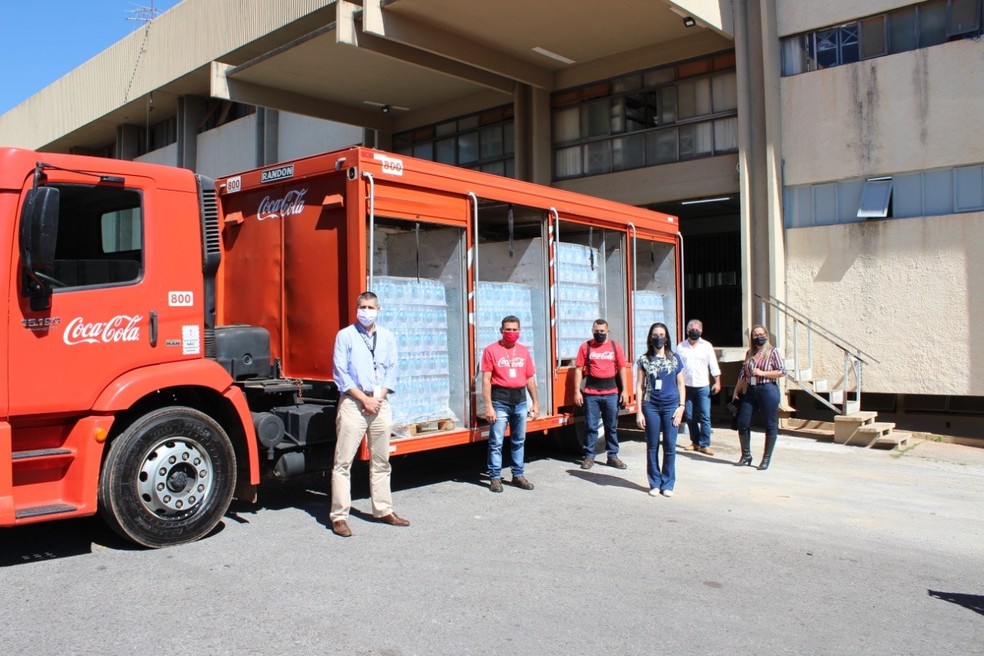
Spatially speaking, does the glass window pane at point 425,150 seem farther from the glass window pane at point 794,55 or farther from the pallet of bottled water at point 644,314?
the pallet of bottled water at point 644,314

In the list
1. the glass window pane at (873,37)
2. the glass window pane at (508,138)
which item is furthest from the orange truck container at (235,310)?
the glass window pane at (508,138)

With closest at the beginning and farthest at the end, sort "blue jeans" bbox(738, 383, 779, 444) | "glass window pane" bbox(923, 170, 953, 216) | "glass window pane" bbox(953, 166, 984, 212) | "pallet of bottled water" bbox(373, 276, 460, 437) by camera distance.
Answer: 1. "pallet of bottled water" bbox(373, 276, 460, 437)
2. "blue jeans" bbox(738, 383, 779, 444)
3. "glass window pane" bbox(953, 166, 984, 212)
4. "glass window pane" bbox(923, 170, 953, 216)

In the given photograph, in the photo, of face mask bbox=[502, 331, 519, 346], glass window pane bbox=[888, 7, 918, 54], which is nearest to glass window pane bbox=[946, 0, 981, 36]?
glass window pane bbox=[888, 7, 918, 54]

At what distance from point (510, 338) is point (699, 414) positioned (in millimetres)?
4007

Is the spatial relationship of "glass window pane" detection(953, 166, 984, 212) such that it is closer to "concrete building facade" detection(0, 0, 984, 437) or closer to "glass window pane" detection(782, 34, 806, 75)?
"concrete building facade" detection(0, 0, 984, 437)

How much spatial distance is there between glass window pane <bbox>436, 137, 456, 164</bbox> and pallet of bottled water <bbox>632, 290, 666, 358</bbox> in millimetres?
8402

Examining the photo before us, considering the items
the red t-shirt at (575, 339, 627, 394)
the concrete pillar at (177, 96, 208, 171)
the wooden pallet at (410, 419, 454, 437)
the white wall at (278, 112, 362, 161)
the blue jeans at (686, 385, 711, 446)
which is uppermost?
the concrete pillar at (177, 96, 208, 171)

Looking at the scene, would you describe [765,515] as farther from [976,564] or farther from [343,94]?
[343,94]

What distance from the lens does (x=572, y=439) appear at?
10344 mm

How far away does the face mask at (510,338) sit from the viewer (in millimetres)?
8109

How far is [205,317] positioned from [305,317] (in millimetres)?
1087

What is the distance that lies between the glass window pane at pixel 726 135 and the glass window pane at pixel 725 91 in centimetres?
22

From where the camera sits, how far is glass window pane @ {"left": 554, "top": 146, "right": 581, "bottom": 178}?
16.3 m

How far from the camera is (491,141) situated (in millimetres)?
17719
